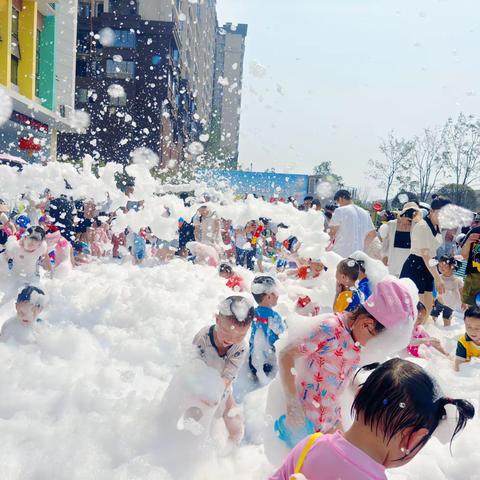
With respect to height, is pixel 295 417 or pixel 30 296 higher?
pixel 30 296

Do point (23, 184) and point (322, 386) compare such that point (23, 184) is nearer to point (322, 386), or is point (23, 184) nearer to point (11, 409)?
point (11, 409)

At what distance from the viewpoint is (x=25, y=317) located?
4.34 meters

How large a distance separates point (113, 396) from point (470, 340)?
330 cm

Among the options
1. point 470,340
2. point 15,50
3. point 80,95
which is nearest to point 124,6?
point 80,95

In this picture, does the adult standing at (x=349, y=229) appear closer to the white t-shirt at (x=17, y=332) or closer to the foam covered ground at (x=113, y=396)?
the foam covered ground at (x=113, y=396)

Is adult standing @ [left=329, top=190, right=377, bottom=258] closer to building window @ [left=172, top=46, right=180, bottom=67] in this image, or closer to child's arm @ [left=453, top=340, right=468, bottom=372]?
child's arm @ [left=453, top=340, right=468, bottom=372]

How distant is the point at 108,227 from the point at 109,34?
29745 mm

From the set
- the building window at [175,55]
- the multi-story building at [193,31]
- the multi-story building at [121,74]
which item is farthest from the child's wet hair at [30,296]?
the multi-story building at [193,31]

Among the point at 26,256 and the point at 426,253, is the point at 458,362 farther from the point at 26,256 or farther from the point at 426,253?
the point at 26,256

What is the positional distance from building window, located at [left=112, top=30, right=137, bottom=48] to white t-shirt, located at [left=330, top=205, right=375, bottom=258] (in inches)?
1408

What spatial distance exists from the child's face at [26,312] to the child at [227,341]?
173 centimetres

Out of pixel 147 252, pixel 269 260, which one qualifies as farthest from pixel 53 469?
pixel 269 260

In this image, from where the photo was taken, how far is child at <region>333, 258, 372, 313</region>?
169 inches

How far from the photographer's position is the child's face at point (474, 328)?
492cm
